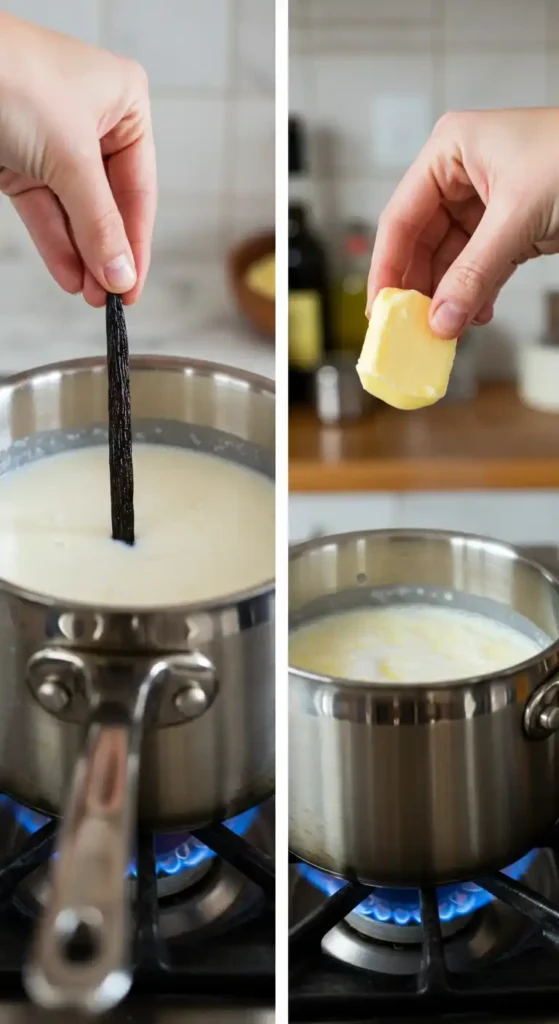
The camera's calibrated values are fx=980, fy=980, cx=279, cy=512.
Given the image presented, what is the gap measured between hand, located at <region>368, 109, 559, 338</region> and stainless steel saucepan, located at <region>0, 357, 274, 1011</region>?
106mm

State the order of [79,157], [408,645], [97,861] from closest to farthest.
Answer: [97,861]
[79,157]
[408,645]

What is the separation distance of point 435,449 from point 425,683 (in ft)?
0.79

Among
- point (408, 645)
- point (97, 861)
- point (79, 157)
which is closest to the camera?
point (97, 861)

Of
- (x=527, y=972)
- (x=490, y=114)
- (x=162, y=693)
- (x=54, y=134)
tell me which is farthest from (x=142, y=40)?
(x=527, y=972)

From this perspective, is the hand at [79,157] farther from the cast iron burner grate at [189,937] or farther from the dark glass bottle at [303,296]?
the cast iron burner grate at [189,937]

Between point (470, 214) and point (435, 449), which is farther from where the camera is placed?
point (435, 449)

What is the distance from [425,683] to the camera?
0.45 metres

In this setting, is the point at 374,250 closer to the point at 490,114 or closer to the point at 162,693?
the point at 490,114

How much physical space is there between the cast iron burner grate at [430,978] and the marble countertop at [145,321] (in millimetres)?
284

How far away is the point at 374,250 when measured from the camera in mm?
561

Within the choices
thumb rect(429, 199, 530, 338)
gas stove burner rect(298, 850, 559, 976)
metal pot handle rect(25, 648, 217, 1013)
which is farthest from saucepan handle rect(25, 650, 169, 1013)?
thumb rect(429, 199, 530, 338)

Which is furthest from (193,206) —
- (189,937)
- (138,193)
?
(189,937)

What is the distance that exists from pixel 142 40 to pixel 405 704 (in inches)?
13.8

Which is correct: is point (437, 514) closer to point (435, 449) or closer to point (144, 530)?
point (435, 449)
